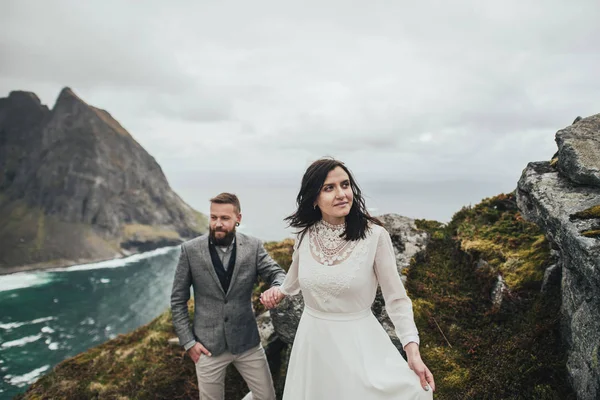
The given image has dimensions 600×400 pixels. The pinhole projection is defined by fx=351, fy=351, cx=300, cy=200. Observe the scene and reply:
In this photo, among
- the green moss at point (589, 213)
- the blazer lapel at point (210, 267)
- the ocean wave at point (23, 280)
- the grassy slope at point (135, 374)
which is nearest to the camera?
the green moss at point (589, 213)

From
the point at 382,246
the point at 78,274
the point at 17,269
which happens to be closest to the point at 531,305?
the point at 382,246

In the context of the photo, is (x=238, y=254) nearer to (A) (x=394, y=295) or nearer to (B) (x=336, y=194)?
(B) (x=336, y=194)

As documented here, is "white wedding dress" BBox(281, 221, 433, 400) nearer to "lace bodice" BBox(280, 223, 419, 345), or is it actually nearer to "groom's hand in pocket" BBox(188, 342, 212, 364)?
"lace bodice" BBox(280, 223, 419, 345)

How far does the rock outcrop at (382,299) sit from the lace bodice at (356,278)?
230 centimetres

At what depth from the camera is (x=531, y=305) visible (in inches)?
220

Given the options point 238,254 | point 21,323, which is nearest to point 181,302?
point 238,254

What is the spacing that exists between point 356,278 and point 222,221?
2.69m

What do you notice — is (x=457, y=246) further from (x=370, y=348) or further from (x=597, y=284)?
(x=370, y=348)

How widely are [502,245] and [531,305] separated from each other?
1.53 metres

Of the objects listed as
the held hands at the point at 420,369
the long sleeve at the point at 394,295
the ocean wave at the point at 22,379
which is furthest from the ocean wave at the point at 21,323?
the held hands at the point at 420,369

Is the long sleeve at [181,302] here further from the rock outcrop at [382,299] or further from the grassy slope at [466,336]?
the grassy slope at [466,336]

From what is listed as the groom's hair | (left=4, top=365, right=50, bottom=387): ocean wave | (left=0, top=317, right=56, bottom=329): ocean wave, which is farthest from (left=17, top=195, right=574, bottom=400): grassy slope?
(left=0, top=317, right=56, bottom=329): ocean wave

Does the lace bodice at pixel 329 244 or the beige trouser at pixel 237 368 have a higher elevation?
the lace bodice at pixel 329 244

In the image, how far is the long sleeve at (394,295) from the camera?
3662 mm
